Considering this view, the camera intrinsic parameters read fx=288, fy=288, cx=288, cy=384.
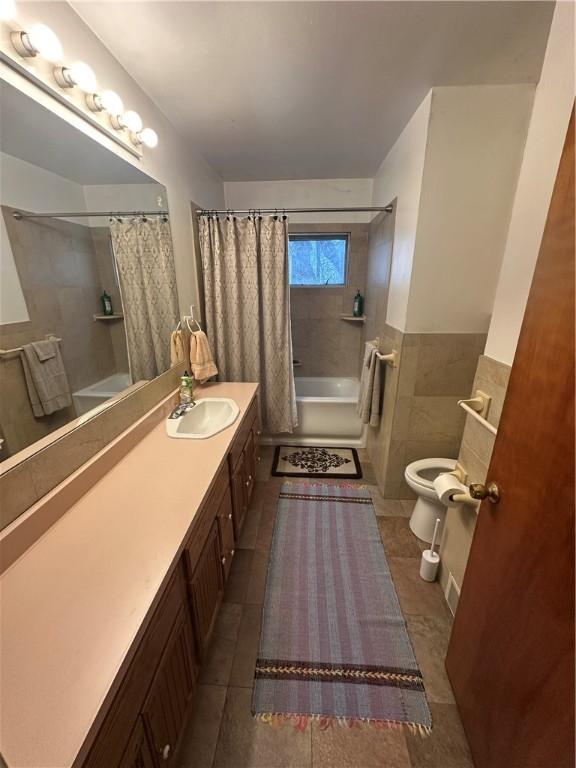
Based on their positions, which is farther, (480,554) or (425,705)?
(425,705)

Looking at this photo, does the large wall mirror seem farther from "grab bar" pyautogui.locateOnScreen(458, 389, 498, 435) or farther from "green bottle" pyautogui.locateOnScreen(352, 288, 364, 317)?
"green bottle" pyautogui.locateOnScreen(352, 288, 364, 317)

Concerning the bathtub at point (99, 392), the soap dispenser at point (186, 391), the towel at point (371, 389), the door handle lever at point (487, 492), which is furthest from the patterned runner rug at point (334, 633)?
the bathtub at point (99, 392)

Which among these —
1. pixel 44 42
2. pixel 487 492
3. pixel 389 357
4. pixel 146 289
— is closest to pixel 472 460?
pixel 487 492

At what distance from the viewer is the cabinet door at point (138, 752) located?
0.64 metres

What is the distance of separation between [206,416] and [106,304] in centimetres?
89

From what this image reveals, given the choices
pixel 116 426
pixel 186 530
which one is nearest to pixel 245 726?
pixel 186 530

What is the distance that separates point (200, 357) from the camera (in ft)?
6.54

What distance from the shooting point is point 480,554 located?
964mm

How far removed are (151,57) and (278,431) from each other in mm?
2412

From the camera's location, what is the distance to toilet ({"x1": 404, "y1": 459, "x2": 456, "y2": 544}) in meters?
1.73

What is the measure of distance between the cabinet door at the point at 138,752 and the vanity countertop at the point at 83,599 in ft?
0.80

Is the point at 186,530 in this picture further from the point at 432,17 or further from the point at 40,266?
the point at 432,17

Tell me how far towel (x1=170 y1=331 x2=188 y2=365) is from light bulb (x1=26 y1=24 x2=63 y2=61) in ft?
3.87

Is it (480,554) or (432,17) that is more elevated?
(432,17)
